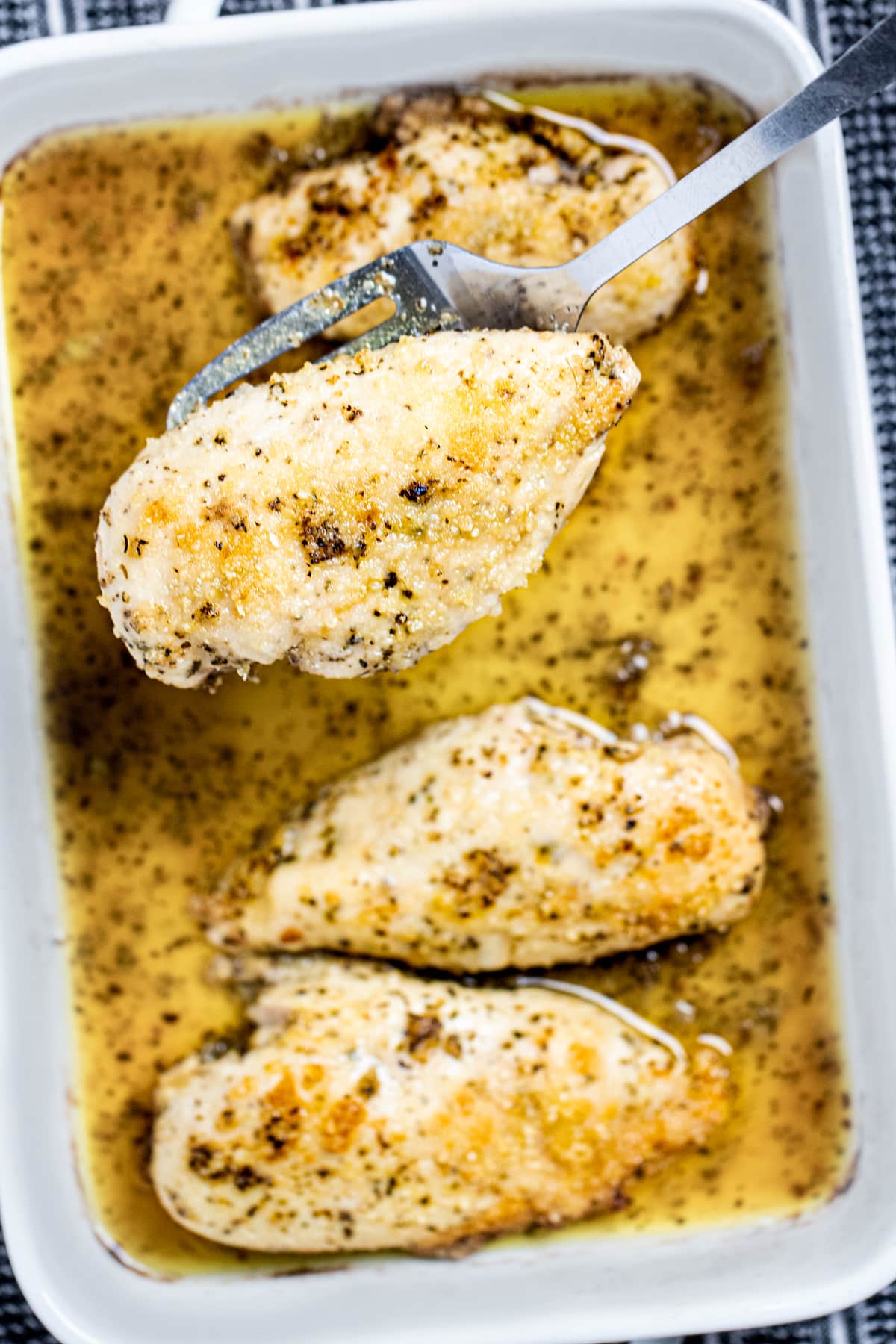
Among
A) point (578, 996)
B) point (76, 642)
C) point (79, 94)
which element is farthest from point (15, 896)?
point (79, 94)

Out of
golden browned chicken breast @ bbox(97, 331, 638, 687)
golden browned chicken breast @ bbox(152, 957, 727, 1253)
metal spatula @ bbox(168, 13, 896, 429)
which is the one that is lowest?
golden browned chicken breast @ bbox(152, 957, 727, 1253)

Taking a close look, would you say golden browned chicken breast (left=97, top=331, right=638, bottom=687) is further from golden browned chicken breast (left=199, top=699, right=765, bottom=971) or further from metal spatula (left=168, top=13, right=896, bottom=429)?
golden browned chicken breast (left=199, top=699, right=765, bottom=971)

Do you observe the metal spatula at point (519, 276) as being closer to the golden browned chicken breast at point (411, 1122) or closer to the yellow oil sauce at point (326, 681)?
the yellow oil sauce at point (326, 681)

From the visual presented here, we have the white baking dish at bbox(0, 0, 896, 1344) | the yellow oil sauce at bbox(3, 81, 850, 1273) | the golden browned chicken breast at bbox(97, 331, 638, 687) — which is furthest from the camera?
the yellow oil sauce at bbox(3, 81, 850, 1273)

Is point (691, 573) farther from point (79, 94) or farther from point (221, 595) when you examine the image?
point (79, 94)

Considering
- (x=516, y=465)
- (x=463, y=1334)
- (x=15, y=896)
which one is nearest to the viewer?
(x=516, y=465)

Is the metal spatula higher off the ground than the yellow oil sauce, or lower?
higher

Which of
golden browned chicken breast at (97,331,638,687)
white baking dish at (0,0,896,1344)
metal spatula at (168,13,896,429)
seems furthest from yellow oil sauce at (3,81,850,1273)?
golden browned chicken breast at (97,331,638,687)

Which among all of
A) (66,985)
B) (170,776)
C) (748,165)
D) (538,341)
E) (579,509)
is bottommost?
(66,985)
